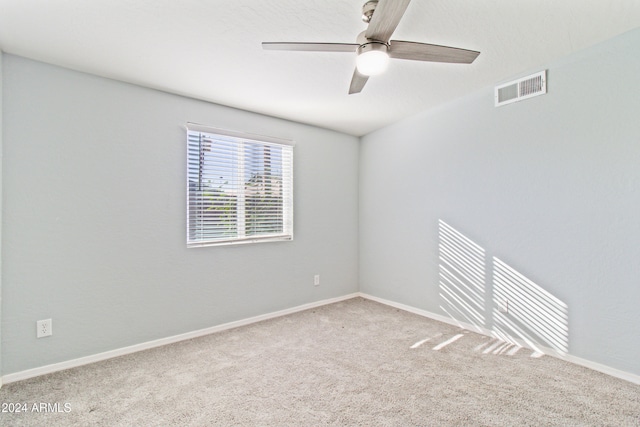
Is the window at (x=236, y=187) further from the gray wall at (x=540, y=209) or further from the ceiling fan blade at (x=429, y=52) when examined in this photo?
the ceiling fan blade at (x=429, y=52)

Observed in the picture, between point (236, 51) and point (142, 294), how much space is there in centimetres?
214

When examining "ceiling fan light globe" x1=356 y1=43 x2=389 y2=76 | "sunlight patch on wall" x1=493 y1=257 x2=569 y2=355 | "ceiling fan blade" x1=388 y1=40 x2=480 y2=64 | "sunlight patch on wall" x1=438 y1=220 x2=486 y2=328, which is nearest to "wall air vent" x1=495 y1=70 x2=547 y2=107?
"ceiling fan blade" x1=388 y1=40 x2=480 y2=64

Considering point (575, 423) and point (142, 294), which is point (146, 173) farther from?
point (575, 423)

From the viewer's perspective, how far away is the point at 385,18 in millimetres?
1329

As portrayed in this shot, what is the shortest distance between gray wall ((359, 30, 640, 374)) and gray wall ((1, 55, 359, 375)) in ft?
6.24

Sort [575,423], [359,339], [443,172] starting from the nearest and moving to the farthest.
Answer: [575,423], [359,339], [443,172]

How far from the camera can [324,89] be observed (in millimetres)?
2699

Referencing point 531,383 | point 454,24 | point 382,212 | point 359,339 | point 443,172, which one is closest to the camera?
point 454,24

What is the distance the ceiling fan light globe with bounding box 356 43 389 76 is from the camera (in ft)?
4.93

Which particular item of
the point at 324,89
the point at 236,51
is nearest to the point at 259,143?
the point at 324,89

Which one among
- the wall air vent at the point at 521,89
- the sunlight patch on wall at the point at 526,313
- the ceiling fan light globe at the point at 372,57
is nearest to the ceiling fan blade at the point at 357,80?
the ceiling fan light globe at the point at 372,57

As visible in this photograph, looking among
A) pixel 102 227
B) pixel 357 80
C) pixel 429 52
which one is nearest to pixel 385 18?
pixel 429 52

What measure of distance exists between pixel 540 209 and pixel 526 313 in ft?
2.93

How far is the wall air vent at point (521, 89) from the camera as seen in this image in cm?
243
